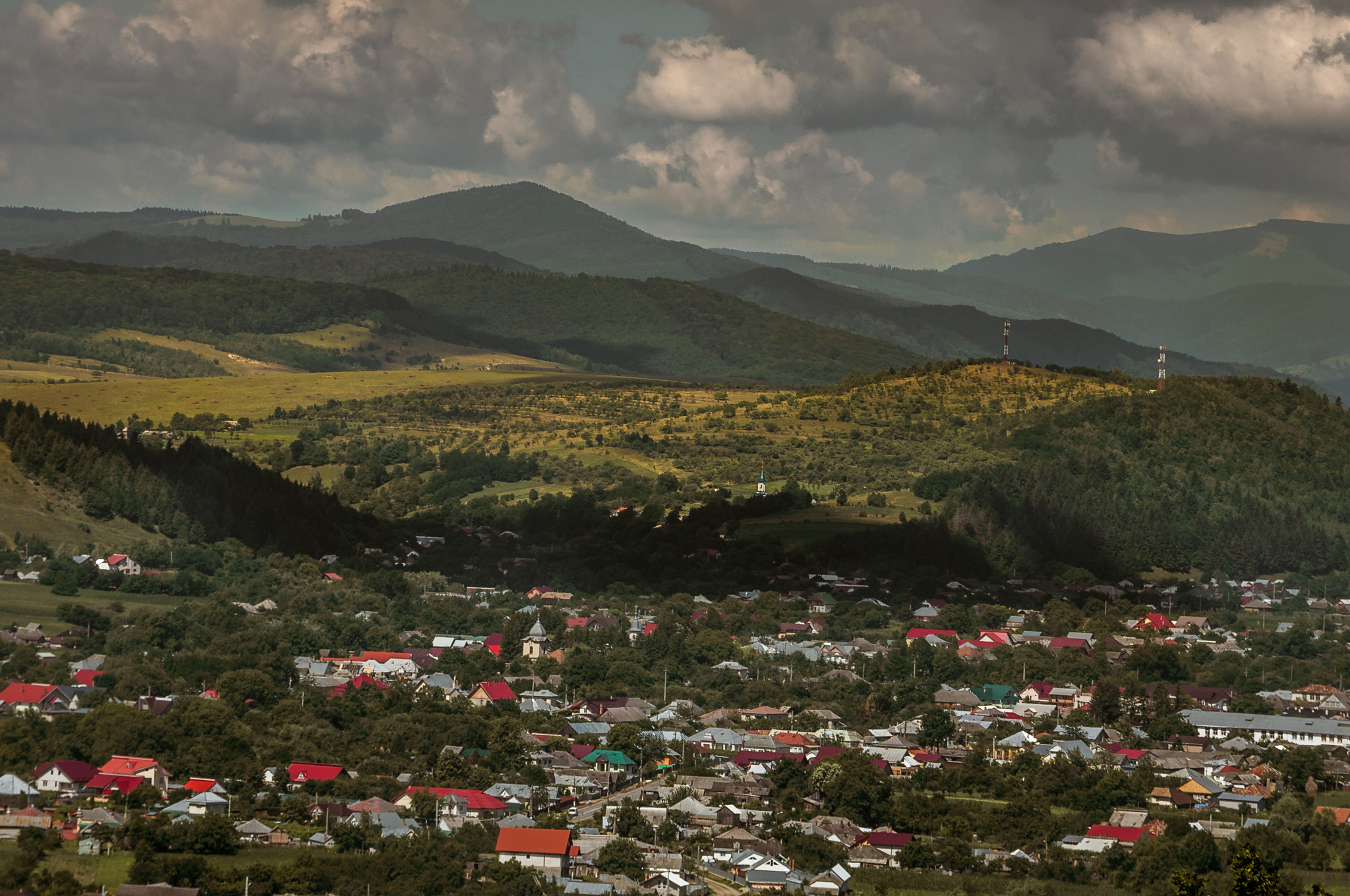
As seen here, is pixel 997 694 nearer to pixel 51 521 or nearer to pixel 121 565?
pixel 121 565

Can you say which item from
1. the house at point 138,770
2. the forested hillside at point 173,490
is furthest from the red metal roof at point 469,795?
the forested hillside at point 173,490

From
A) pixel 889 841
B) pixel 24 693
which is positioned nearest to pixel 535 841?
pixel 889 841

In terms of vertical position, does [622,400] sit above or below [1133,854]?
above

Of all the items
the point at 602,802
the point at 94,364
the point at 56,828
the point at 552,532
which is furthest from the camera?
the point at 94,364

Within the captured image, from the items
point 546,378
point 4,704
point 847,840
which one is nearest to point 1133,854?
point 847,840

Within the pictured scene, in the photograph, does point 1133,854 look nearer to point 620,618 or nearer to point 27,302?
point 620,618

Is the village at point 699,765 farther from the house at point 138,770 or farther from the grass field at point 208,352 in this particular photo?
the grass field at point 208,352
